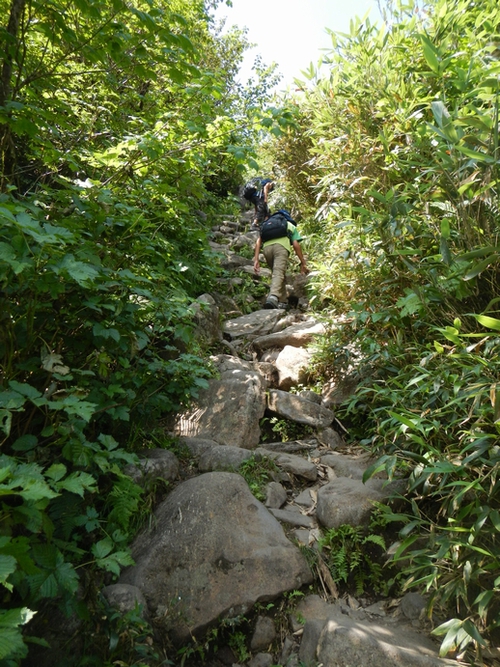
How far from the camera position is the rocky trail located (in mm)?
2049

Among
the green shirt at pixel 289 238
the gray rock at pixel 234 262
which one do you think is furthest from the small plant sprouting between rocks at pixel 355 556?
the gray rock at pixel 234 262

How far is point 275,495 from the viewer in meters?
3.02

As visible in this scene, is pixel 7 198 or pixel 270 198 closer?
pixel 7 198

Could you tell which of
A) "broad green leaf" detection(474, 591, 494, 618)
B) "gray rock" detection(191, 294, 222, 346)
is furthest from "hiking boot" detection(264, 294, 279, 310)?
"broad green leaf" detection(474, 591, 494, 618)

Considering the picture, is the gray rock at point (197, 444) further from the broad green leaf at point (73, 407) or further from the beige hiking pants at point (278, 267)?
the beige hiking pants at point (278, 267)

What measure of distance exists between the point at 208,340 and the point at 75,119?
280cm

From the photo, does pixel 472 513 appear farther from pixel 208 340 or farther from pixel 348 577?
pixel 208 340

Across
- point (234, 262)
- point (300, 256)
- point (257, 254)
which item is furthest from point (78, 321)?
point (234, 262)

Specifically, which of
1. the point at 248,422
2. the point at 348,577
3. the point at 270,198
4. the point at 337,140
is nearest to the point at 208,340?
the point at 248,422

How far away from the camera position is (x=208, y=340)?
525 centimetres

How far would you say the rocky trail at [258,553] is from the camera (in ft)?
6.72

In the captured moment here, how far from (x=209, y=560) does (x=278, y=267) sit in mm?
5465

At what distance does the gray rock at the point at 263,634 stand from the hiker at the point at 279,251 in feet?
16.9

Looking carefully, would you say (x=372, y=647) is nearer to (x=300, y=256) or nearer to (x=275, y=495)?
(x=275, y=495)
